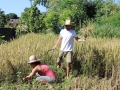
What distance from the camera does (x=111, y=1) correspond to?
31844mm

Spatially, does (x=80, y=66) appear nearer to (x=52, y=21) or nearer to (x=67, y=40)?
(x=67, y=40)

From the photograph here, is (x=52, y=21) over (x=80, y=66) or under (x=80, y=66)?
over

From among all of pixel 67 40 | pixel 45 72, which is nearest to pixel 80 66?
pixel 67 40

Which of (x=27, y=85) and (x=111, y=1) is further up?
(x=111, y=1)

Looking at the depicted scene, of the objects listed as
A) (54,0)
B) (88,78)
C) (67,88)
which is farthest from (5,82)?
(54,0)

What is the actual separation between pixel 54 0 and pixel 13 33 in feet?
51.8

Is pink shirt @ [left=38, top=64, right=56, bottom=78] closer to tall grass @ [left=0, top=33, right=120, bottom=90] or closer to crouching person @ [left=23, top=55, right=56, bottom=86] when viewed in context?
crouching person @ [left=23, top=55, right=56, bottom=86]

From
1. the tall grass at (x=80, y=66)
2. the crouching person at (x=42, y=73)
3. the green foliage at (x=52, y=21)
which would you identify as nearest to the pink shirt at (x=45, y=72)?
the crouching person at (x=42, y=73)

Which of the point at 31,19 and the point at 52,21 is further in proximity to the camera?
the point at 31,19

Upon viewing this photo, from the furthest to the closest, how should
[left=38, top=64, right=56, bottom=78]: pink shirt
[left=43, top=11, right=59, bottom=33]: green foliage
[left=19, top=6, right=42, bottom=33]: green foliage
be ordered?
[left=19, top=6, right=42, bottom=33]: green foliage, [left=43, top=11, right=59, bottom=33]: green foliage, [left=38, top=64, right=56, bottom=78]: pink shirt

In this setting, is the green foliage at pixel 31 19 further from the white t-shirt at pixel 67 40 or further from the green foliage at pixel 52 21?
the white t-shirt at pixel 67 40

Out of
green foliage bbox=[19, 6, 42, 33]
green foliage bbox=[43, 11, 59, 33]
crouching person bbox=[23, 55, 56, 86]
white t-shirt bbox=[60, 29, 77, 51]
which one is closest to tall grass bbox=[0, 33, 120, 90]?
crouching person bbox=[23, 55, 56, 86]

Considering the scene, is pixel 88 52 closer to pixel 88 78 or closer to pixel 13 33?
pixel 88 78

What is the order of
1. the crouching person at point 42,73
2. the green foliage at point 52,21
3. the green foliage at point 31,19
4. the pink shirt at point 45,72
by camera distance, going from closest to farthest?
the crouching person at point 42,73 → the pink shirt at point 45,72 → the green foliage at point 52,21 → the green foliage at point 31,19
